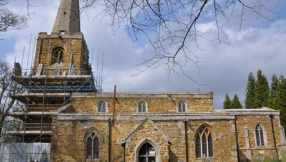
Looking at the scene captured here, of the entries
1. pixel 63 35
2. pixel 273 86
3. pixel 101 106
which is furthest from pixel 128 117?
pixel 273 86

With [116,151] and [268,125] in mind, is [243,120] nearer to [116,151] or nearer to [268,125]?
[268,125]

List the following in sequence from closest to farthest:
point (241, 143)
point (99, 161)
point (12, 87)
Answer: point (99, 161), point (241, 143), point (12, 87)

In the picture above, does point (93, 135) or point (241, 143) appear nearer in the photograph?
point (93, 135)

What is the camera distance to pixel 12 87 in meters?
30.2

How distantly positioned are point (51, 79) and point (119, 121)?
11.6 meters

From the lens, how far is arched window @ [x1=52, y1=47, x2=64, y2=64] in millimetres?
28445

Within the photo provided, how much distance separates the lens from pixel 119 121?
19344 millimetres

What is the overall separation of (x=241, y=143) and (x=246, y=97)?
70.5 ft

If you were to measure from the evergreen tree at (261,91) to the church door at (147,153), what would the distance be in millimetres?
27168

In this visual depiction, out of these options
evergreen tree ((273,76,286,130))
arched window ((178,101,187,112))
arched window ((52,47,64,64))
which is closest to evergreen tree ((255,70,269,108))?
evergreen tree ((273,76,286,130))

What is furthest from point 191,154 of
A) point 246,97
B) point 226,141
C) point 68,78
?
point 246,97

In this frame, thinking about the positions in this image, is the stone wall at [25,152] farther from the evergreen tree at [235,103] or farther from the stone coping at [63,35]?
the evergreen tree at [235,103]

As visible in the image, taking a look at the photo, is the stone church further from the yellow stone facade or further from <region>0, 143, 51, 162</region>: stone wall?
<region>0, 143, 51, 162</region>: stone wall

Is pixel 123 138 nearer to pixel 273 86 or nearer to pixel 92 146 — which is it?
pixel 92 146
